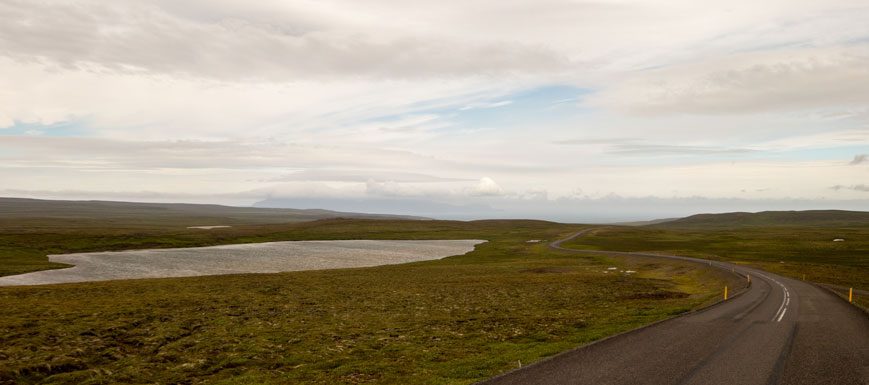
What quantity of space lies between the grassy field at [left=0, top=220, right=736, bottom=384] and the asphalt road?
7.99 ft

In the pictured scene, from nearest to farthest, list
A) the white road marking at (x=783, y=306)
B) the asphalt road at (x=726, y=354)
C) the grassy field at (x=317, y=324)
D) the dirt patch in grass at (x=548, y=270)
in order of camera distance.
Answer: the asphalt road at (x=726, y=354) → the grassy field at (x=317, y=324) → the white road marking at (x=783, y=306) → the dirt patch in grass at (x=548, y=270)

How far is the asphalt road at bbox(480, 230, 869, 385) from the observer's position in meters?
19.0

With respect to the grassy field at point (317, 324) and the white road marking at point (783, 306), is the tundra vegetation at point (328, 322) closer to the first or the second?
the grassy field at point (317, 324)

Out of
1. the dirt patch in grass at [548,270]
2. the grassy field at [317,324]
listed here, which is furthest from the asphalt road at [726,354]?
the dirt patch in grass at [548,270]

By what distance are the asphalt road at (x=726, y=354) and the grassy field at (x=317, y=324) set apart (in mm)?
2437

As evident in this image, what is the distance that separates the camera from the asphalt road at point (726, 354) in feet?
62.5

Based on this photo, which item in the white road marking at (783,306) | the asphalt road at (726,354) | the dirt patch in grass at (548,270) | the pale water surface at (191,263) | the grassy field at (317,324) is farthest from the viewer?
the dirt patch in grass at (548,270)

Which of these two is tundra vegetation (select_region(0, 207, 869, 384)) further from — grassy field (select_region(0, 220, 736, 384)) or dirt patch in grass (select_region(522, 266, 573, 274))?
dirt patch in grass (select_region(522, 266, 573, 274))

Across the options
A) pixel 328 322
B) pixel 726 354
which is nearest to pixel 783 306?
pixel 726 354

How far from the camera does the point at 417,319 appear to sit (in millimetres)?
34594

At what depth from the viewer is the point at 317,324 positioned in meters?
32.8

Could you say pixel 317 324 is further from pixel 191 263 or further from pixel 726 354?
pixel 191 263

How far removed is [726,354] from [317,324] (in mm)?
26147

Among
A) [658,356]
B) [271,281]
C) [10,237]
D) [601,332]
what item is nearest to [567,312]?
[601,332]
